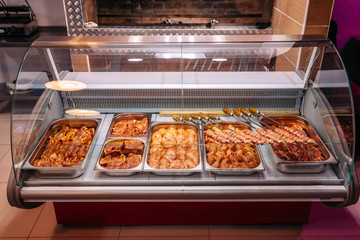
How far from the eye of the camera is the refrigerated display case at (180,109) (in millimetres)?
2252

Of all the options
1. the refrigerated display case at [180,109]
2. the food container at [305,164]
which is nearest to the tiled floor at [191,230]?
the refrigerated display case at [180,109]

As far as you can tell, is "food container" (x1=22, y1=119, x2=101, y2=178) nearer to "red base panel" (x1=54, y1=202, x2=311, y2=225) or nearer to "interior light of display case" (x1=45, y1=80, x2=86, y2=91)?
"interior light of display case" (x1=45, y1=80, x2=86, y2=91)

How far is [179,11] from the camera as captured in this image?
18.5 feet

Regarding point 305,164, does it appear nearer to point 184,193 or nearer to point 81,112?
point 184,193

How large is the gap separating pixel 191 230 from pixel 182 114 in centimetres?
109

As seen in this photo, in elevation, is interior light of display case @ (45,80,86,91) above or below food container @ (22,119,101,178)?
above

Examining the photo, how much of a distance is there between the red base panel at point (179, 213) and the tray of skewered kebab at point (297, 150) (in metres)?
0.54

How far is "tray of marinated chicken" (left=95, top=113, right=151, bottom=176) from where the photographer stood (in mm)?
2259

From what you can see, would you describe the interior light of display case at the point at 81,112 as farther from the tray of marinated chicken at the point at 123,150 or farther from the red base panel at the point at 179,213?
the red base panel at the point at 179,213

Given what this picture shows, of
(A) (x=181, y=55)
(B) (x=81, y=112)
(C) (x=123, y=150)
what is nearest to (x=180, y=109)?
(A) (x=181, y=55)

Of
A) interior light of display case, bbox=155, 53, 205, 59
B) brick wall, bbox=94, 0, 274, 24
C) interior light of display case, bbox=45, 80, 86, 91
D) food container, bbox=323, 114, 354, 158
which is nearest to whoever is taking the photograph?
food container, bbox=323, 114, 354, 158

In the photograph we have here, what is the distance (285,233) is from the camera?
2.77 meters

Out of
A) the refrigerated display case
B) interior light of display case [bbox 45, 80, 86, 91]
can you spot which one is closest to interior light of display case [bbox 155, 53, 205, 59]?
the refrigerated display case

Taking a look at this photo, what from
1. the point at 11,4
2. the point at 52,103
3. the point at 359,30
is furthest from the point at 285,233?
the point at 11,4
